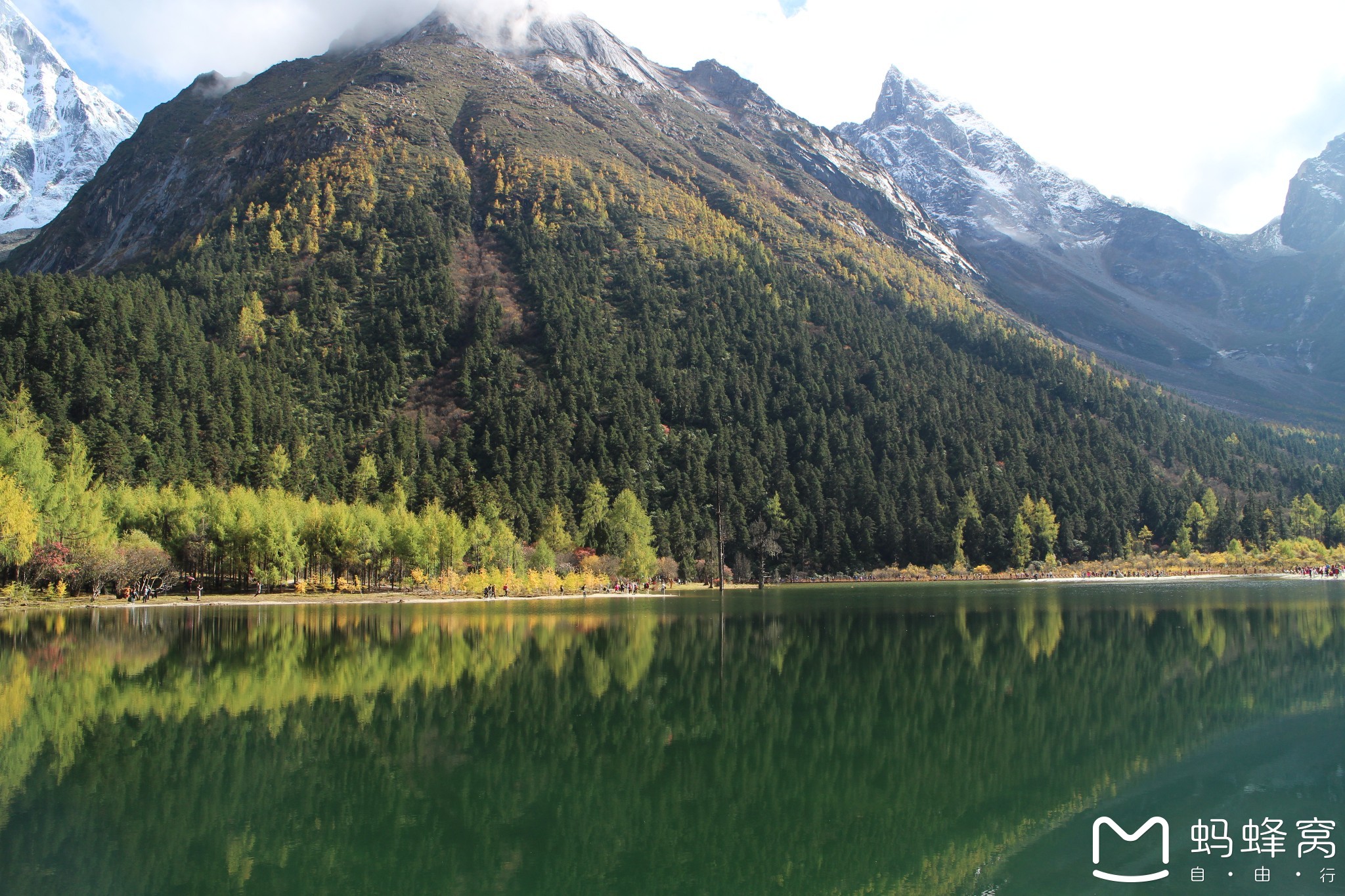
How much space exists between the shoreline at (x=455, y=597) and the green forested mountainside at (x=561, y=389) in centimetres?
1523

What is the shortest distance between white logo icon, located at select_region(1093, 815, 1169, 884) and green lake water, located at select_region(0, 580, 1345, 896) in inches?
6.4

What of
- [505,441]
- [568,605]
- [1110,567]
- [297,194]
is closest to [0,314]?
[505,441]

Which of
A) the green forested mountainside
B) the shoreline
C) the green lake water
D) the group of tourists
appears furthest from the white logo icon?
the group of tourists

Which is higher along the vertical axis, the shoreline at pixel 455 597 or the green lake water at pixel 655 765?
the green lake water at pixel 655 765

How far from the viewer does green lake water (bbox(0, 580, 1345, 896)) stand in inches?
528

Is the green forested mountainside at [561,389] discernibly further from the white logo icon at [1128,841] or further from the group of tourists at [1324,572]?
the white logo icon at [1128,841]

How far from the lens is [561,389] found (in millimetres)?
147625

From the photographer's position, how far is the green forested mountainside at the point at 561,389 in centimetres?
11606

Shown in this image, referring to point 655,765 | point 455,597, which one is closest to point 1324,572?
point 455,597

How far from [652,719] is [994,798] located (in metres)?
9.07

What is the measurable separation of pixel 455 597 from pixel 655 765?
68.9 meters

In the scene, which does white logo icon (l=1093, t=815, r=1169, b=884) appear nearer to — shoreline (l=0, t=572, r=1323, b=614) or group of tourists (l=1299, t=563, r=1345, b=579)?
shoreline (l=0, t=572, r=1323, b=614)

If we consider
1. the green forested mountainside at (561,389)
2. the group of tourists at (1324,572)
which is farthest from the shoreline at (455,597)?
the green forested mountainside at (561,389)

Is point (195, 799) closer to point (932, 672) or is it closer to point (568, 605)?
point (932, 672)
